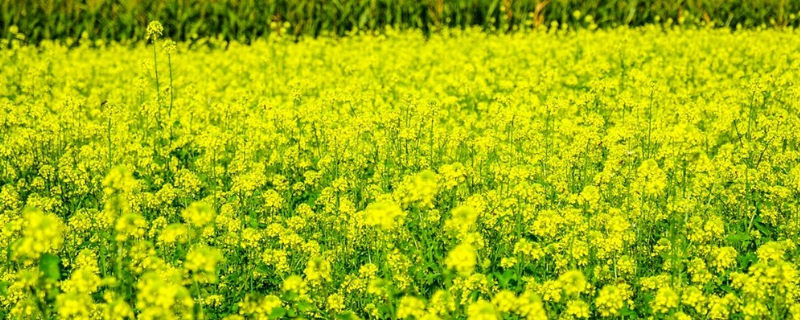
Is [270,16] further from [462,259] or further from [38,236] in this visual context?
[462,259]

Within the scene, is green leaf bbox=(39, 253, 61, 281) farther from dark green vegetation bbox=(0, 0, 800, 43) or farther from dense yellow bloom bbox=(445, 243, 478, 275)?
dark green vegetation bbox=(0, 0, 800, 43)

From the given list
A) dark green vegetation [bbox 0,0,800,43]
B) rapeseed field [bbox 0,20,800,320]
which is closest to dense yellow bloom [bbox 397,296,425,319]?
rapeseed field [bbox 0,20,800,320]

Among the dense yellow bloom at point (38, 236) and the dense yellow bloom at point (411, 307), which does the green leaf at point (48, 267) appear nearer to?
the dense yellow bloom at point (38, 236)

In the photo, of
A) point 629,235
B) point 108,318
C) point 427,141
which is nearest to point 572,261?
point 629,235

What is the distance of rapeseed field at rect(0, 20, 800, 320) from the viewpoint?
3586 mm

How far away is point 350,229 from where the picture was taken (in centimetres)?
488

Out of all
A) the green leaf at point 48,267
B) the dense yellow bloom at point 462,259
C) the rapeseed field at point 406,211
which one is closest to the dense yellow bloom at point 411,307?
the rapeseed field at point 406,211

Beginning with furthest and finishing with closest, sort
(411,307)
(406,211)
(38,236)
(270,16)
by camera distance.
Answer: (270,16) → (406,211) → (411,307) → (38,236)

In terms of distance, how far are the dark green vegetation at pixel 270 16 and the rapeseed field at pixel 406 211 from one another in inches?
264

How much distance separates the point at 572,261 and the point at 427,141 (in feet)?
10.4

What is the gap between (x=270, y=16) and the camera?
54.5 ft

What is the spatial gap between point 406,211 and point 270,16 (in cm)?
1233

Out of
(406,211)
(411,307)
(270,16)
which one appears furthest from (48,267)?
(270,16)

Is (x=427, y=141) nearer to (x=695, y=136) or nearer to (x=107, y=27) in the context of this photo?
(x=695, y=136)
